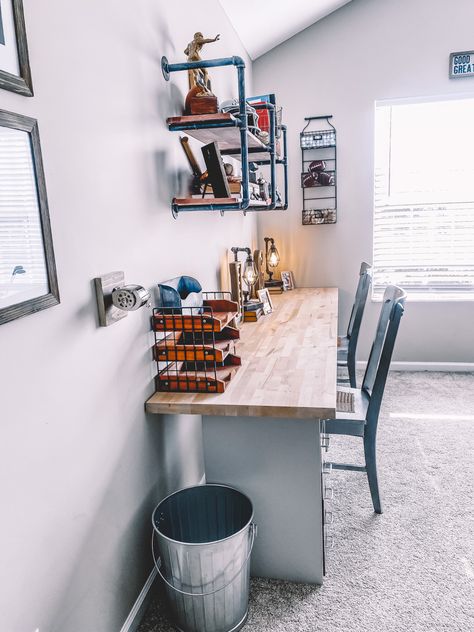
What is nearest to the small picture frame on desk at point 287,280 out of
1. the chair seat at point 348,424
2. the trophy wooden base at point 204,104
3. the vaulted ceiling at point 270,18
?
the vaulted ceiling at point 270,18

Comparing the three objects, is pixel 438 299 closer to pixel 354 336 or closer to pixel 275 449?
pixel 354 336

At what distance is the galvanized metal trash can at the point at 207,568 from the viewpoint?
4.92 ft

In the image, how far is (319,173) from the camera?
3.80 meters

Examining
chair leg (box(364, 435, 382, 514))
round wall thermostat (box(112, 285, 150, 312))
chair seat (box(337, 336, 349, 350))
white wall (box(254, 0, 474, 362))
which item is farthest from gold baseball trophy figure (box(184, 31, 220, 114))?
white wall (box(254, 0, 474, 362))

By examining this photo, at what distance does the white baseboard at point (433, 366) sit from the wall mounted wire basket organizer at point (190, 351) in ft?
8.32

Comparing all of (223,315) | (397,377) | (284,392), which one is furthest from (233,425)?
(397,377)

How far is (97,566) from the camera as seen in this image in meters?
1.38

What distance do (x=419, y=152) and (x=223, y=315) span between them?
275cm

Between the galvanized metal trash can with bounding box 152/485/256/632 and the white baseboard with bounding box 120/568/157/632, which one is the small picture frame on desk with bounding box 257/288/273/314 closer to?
the galvanized metal trash can with bounding box 152/485/256/632

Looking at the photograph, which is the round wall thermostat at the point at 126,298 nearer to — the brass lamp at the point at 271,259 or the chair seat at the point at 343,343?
the chair seat at the point at 343,343

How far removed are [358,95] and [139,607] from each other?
3.57 m

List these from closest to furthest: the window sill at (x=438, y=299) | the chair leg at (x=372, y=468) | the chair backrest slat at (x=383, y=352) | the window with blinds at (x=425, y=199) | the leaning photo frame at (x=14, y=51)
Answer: the leaning photo frame at (x=14, y=51) < the chair backrest slat at (x=383, y=352) < the chair leg at (x=372, y=468) < the window with blinds at (x=425, y=199) < the window sill at (x=438, y=299)

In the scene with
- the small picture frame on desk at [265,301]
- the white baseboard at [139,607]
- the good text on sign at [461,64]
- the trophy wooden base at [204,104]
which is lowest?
the white baseboard at [139,607]

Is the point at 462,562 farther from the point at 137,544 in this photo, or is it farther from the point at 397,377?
the point at 397,377
